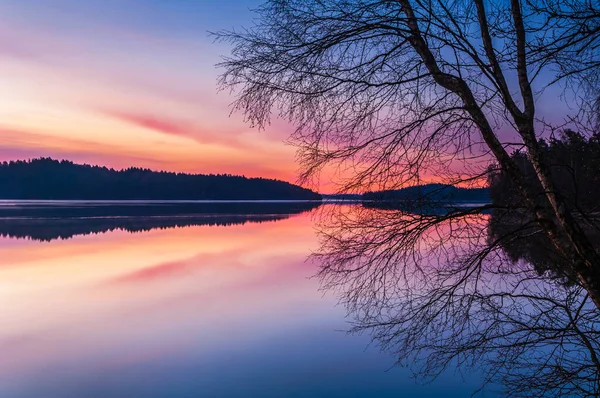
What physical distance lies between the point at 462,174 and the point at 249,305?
33.9ft

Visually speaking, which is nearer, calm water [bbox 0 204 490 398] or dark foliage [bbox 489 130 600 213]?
dark foliage [bbox 489 130 600 213]

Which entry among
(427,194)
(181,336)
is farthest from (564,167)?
(181,336)

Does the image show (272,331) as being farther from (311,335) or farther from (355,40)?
(355,40)

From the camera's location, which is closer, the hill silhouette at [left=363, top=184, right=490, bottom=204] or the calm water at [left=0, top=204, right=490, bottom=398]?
the hill silhouette at [left=363, top=184, right=490, bottom=204]

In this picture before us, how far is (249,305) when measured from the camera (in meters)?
13.3

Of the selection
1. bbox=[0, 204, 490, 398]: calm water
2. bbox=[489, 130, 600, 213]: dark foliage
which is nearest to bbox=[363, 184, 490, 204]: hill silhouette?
bbox=[489, 130, 600, 213]: dark foliage

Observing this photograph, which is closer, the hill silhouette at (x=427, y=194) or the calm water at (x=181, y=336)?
the hill silhouette at (x=427, y=194)

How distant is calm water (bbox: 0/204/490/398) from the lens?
775 cm

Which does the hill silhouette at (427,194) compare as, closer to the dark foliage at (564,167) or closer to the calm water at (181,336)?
the dark foliage at (564,167)


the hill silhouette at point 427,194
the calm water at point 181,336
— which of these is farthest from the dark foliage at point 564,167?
the calm water at point 181,336

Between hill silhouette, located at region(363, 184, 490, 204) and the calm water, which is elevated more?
hill silhouette, located at region(363, 184, 490, 204)

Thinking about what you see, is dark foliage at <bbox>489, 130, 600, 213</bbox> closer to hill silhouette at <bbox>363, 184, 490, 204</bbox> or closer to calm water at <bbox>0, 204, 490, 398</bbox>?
hill silhouette at <bbox>363, 184, 490, 204</bbox>

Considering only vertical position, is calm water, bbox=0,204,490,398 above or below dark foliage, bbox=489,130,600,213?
below

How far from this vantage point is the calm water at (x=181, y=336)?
25.4 ft
